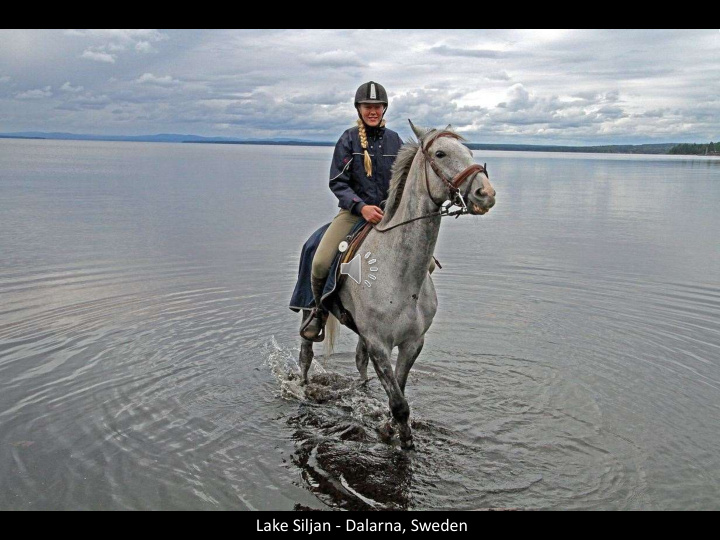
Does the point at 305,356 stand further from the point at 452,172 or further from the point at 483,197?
the point at 483,197

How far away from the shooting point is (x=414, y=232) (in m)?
6.70

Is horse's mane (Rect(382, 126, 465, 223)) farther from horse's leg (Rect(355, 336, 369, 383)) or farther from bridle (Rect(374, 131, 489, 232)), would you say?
horse's leg (Rect(355, 336, 369, 383))

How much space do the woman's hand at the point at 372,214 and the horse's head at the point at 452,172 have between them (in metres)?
1.05

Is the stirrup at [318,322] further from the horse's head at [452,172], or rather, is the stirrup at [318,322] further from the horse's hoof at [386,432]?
the horse's head at [452,172]

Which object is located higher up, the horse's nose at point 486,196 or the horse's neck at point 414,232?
the horse's nose at point 486,196

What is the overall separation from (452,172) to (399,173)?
0.98m

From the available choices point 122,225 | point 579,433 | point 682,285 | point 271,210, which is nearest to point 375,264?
point 579,433

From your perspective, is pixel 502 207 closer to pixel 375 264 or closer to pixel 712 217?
pixel 712 217

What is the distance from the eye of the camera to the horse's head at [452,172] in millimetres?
5711

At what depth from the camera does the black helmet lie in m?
7.37

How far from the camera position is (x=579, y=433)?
745cm

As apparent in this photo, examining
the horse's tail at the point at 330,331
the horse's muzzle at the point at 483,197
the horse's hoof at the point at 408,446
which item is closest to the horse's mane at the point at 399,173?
the horse's muzzle at the point at 483,197

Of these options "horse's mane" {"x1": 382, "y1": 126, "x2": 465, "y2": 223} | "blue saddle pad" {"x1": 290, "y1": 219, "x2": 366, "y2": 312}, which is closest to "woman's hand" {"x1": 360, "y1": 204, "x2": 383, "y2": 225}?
"horse's mane" {"x1": 382, "y1": 126, "x2": 465, "y2": 223}

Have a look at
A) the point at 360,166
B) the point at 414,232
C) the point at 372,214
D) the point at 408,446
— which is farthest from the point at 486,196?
the point at 408,446
